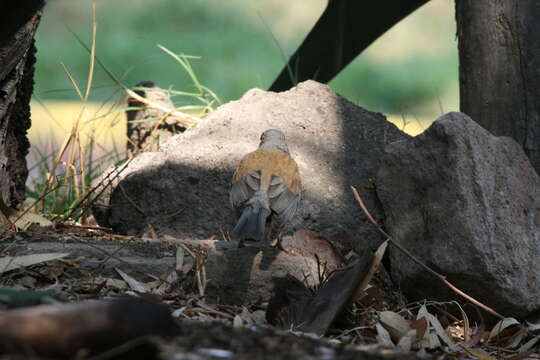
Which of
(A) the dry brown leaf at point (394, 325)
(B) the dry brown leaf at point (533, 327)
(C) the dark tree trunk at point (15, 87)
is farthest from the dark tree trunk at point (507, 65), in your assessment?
(C) the dark tree trunk at point (15, 87)

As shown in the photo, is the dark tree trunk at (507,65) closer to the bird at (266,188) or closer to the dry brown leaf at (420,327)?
the bird at (266,188)

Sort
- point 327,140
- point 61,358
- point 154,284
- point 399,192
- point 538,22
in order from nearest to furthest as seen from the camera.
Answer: point 61,358
point 154,284
point 399,192
point 538,22
point 327,140

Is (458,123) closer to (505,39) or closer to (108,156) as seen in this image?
(505,39)

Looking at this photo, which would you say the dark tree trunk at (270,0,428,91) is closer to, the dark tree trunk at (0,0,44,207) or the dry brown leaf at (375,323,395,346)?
the dark tree trunk at (0,0,44,207)

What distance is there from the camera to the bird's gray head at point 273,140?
3.76 metres

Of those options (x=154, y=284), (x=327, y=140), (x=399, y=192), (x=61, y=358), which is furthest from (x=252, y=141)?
(x=61, y=358)

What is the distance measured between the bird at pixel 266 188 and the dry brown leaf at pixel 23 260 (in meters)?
0.85

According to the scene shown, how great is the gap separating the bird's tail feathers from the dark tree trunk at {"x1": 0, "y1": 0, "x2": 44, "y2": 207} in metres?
1.13

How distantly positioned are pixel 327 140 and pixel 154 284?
5.38 feet

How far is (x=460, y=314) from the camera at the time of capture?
3.27 meters

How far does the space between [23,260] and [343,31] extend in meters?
3.12

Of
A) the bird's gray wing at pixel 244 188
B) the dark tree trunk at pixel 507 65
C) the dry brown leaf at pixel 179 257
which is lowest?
the dry brown leaf at pixel 179 257

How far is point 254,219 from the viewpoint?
3234 mm

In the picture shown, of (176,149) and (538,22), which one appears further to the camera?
(176,149)
